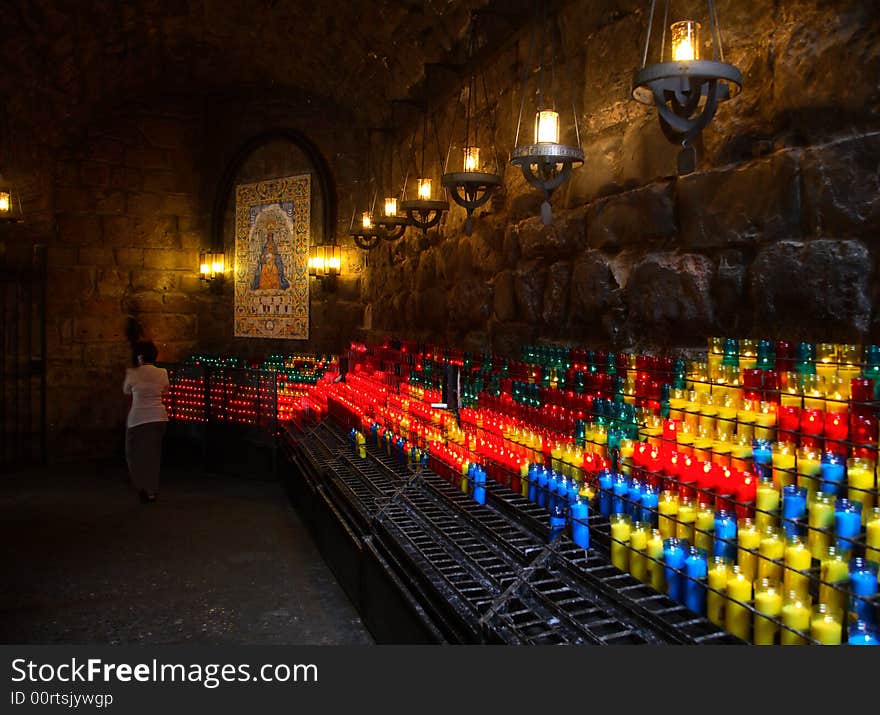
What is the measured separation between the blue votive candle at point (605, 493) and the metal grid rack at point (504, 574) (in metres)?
0.19

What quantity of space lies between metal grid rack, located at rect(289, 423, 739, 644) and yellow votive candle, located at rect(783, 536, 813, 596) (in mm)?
232

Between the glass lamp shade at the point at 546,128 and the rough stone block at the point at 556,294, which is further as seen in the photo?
the rough stone block at the point at 556,294

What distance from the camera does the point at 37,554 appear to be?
5312 millimetres

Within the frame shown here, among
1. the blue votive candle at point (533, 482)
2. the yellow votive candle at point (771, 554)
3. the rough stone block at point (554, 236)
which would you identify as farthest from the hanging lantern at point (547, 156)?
the yellow votive candle at point (771, 554)

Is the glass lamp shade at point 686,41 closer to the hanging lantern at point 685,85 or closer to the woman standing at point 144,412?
the hanging lantern at point 685,85

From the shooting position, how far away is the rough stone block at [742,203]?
3141mm

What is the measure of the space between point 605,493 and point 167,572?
311 centimetres

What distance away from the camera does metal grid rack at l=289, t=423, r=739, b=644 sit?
2.36 metres

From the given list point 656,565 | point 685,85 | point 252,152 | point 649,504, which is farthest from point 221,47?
point 656,565

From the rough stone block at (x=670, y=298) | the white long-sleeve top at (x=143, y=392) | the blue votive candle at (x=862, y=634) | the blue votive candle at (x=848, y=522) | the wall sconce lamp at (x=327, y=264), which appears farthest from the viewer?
the wall sconce lamp at (x=327, y=264)

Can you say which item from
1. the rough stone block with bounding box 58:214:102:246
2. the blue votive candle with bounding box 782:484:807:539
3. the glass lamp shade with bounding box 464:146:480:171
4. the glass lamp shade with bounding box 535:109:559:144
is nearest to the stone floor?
the blue votive candle with bounding box 782:484:807:539

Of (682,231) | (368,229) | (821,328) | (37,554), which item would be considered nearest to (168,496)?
(37,554)

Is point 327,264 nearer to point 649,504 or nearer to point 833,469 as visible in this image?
point 649,504

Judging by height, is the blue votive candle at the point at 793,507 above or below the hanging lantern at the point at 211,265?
below
